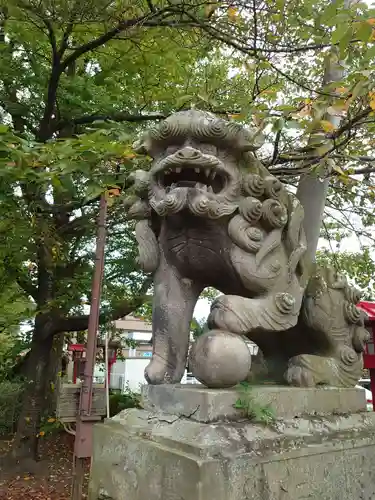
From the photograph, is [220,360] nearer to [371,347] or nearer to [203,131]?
[203,131]

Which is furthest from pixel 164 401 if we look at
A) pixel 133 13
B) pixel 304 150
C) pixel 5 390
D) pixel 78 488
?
pixel 5 390

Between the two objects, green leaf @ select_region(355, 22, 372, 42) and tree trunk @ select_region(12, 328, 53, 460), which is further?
tree trunk @ select_region(12, 328, 53, 460)

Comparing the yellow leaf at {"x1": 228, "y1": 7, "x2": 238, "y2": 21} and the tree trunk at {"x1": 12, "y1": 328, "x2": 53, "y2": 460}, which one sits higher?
the yellow leaf at {"x1": 228, "y1": 7, "x2": 238, "y2": 21}

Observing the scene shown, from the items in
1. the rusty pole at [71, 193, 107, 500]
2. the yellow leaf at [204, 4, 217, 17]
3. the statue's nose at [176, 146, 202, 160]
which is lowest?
the rusty pole at [71, 193, 107, 500]

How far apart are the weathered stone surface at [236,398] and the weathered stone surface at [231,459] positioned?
38 millimetres

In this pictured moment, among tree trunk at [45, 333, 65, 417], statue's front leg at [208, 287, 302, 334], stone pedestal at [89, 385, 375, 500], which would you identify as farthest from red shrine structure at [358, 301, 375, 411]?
tree trunk at [45, 333, 65, 417]

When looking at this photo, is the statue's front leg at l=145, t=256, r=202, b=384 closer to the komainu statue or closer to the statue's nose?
the komainu statue

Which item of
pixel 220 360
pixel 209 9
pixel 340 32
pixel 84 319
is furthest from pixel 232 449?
pixel 84 319

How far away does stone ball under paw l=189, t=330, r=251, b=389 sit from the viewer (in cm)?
167

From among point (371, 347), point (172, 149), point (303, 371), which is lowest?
point (303, 371)

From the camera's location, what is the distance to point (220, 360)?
1667 millimetres

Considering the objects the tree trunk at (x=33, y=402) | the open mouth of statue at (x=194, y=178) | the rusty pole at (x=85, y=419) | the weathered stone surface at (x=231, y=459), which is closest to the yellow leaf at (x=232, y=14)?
the rusty pole at (x=85, y=419)

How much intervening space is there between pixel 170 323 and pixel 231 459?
0.74 meters

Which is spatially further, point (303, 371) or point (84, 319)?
point (84, 319)
